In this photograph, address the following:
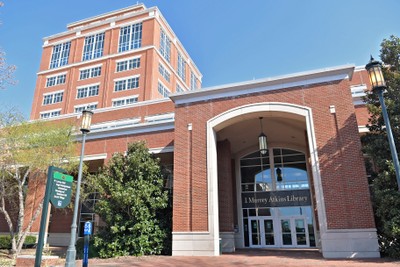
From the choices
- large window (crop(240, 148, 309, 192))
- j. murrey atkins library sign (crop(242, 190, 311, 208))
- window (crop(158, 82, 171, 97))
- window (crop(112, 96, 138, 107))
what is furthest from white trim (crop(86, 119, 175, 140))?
window (crop(158, 82, 171, 97))

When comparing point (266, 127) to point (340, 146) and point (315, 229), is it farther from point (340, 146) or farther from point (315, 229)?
point (315, 229)

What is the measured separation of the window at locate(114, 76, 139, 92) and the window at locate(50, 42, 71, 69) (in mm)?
12054

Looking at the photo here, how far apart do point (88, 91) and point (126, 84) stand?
6.74m

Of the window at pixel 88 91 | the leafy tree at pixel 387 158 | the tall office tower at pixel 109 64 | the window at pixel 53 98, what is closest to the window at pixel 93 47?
the tall office tower at pixel 109 64

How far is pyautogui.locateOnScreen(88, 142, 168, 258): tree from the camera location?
15.5 metres

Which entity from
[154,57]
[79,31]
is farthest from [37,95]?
[154,57]

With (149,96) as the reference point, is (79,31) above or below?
above

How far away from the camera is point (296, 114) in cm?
1527

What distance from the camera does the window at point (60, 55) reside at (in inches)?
1998

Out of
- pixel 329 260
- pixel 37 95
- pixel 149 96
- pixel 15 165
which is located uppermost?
pixel 37 95

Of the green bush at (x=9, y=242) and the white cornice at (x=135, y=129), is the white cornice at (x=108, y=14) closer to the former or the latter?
the white cornice at (x=135, y=129)

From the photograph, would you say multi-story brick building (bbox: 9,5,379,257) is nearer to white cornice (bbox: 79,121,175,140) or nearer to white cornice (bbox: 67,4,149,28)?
white cornice (bbox: 79,121,175,140)

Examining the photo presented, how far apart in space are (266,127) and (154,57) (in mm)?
29144

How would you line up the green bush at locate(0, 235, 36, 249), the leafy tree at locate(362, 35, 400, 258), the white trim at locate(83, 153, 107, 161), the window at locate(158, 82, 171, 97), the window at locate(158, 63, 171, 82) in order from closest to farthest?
the leafy tree at locate(362, 35, 400, 258) < the green bush at locate(0, 235, 36, 249) < the white trim at locate(83, 153, 107, 161) < the window at locate(158, 82, 171, 97) < the window at locate(158, 63, 171, 82)
